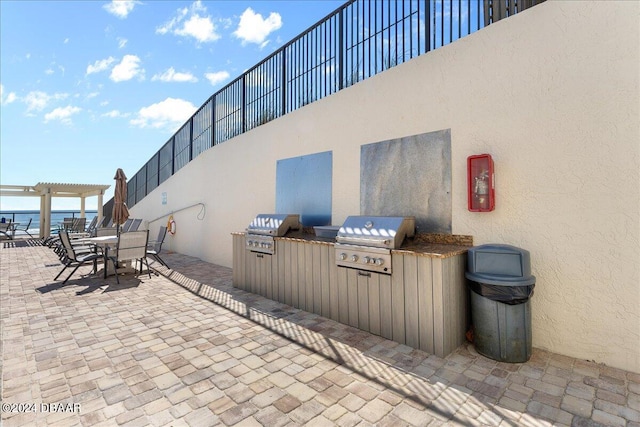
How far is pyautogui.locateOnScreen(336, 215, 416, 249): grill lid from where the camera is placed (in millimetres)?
2996

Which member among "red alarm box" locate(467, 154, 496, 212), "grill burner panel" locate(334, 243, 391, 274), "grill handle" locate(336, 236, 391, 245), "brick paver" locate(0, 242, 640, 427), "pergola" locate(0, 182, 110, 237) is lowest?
"brick paver" locate(0, 242, 640, 427)

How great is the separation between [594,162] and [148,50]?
27.4 feet

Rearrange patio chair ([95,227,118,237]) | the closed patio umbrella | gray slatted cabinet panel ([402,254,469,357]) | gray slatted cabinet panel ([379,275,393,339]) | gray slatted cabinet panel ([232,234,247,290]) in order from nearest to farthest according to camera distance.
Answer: gray slatted cabinet panel ([402,254,469,357]), gray slatted cabinet panel ([379,275,393,339]), gray slatted cabinet panel ([232,234,247,290]), patio chair ([95,227,118,237]), the closed patio umbrella

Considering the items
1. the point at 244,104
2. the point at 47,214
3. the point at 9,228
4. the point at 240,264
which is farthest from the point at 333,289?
the point at 9,228

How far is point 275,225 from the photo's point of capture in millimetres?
4473

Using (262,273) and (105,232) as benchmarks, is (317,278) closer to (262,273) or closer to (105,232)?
(262,273)

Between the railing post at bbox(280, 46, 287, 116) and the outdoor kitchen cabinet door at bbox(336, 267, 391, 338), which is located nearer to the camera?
the outdoor kitchen cabinet door at bbox(336, 267, 391, 338)

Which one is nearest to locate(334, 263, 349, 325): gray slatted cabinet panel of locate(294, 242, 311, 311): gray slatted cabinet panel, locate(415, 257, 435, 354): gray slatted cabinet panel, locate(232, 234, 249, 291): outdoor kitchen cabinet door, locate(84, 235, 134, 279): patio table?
locate(294, 242, 311, 311): gray slatted cabinet panel

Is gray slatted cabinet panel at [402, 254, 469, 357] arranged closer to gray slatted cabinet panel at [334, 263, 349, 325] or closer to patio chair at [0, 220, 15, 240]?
gray slatted cabinet panel at [334, 263, 349, 325]

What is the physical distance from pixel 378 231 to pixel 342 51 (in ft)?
11.7

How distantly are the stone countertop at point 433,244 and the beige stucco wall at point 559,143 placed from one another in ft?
0.44

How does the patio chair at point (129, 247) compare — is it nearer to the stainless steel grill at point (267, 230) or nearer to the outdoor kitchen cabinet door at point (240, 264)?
the outdoor kitchen cabinet door at point (240, 264)

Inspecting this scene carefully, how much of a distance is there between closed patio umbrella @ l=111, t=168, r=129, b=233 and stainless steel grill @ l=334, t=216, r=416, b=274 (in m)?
7.61

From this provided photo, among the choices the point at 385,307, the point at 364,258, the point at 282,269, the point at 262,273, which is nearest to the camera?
the point at 385,307
